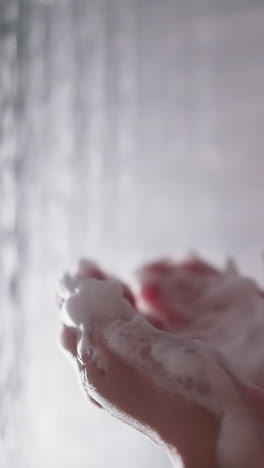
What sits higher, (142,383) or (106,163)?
(106,163)

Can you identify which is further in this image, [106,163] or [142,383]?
[106,163]

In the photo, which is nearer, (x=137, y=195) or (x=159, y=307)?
(x=159, y=307)

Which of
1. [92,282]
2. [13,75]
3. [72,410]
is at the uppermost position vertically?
[13,75]

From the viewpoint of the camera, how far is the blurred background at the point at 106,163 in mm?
569

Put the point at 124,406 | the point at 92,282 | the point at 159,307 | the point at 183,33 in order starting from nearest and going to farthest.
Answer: the point at 124,406
the point at 92,282
the point at 159,307
the point at 183,33

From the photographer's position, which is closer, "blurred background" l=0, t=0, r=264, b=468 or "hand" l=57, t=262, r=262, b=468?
"hand" l=57, t=262, r=262, b=468

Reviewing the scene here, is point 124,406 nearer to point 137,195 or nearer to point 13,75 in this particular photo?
point 13,75

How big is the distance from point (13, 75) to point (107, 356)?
273mm

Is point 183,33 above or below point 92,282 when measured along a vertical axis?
above

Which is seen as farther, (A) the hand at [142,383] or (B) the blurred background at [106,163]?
(B) the blurred background at [106,163]

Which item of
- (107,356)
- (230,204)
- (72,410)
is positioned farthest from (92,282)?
(230,204)

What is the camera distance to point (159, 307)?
69cm

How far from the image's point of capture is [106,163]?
0.80 m

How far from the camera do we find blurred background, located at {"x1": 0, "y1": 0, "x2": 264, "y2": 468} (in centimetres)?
57
